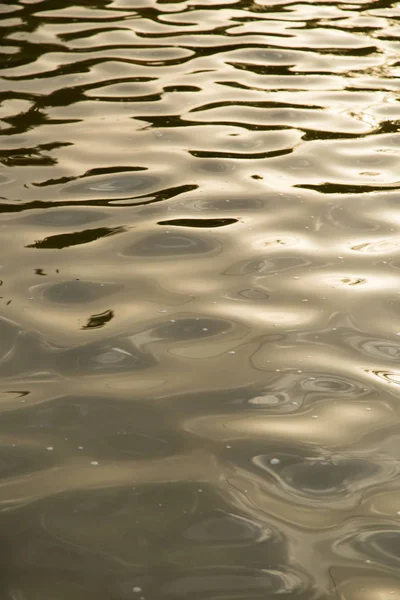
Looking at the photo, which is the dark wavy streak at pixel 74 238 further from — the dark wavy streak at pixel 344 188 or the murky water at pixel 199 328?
the dark wavy streak at pixel 344 188

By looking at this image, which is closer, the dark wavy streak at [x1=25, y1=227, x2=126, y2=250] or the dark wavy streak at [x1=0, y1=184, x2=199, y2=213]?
the dark wavy streak at [x1=25, y1=227, x2=126, y2=250]

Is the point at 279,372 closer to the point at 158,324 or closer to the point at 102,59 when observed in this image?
the point at 158,324

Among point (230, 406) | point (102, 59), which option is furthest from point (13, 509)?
point (102, 59)

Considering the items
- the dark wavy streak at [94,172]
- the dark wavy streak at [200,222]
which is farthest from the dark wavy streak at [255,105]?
the dark wavy streak at [200,222]

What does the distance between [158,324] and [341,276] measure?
481 millimetres

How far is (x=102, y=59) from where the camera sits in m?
3.76

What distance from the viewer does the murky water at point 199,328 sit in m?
1.44

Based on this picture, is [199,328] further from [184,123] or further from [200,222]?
[184,123]

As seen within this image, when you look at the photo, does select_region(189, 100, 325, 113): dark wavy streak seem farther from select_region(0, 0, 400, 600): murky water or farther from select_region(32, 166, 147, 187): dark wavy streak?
select_region(32, 166, 147, 187): dark wavy streak

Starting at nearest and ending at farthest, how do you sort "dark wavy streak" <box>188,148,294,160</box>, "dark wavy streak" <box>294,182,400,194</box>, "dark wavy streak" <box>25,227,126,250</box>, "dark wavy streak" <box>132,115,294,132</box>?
"dark wavy streak" <box>25,227,126,250</box> < "dark wavy streak" <box>294,182,400,194</box> < "dark wavy streak" <box>188,148,294,160</box> < "dark wavy streak" <box>132,115,294,132</box>

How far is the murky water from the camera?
1.44 meters

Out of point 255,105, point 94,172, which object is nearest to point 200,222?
point 94,172

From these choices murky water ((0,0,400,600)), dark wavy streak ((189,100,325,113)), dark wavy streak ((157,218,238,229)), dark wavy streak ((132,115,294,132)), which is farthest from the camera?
dark wavy streak ((189,100,325,113))

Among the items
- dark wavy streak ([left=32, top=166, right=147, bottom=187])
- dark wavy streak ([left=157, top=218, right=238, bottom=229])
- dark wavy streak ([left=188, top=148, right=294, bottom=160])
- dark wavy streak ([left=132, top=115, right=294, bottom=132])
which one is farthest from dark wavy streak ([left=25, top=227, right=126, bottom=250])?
dark wavy streak ([left=132, top=115, right=294, bottom=132])
